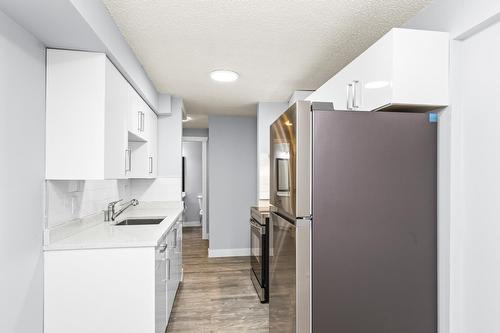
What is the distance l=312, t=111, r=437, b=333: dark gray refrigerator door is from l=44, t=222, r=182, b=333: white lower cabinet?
105 cm

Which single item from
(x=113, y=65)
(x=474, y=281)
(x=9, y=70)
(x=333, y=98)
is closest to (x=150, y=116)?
(x=113, y=65)

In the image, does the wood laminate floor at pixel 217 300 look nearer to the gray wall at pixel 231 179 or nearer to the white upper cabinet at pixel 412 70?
the gray wall at pixel 231 179

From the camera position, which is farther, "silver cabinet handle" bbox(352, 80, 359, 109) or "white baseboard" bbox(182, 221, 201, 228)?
"white baseboard" bbox(182, 221, 201, 228)

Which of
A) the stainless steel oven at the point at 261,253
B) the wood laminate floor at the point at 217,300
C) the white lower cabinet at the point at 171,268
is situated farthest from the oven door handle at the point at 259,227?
the white lower cabinet at the point at 171,268

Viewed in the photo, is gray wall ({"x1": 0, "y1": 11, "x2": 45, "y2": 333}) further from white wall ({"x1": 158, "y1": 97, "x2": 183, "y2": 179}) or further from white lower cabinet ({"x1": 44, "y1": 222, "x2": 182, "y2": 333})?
white wall ({"x1": 158, "y1": 97, "x2": 183, "y2": 179})

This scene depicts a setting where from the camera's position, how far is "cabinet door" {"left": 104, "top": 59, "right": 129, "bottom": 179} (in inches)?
74.5

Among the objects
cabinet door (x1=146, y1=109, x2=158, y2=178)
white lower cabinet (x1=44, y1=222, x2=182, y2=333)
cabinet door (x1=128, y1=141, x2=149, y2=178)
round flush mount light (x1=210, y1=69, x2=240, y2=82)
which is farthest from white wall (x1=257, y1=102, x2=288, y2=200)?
white lower cabinet (x1=44, y1=222, x2=182, y2=333)

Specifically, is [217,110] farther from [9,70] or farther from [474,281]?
[474,281]

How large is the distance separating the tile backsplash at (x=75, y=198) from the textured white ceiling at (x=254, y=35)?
115 centimetres

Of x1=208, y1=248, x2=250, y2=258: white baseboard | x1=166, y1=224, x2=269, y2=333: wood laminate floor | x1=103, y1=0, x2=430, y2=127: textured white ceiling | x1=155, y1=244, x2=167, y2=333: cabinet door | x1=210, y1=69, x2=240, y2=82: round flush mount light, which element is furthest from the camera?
x1=208, y1=248, x2=250, y2=258: white baseboard

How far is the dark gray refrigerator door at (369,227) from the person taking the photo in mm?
1479

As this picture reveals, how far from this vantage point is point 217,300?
3152 millimetres

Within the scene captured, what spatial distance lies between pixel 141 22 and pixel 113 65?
36 centimetres

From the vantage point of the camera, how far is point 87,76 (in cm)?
179
